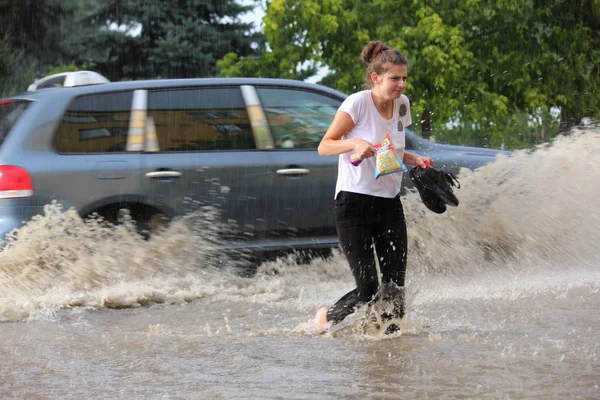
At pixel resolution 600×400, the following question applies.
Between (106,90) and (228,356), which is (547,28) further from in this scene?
(228,356)

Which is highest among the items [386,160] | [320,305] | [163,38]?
[163,38]

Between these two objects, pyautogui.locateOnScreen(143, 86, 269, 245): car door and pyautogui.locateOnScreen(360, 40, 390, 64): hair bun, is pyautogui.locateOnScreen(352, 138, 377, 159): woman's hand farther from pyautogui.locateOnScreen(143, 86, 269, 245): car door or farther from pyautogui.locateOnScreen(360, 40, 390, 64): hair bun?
pyautogui.locateOnScreen(143, 86, 269, 245): car door

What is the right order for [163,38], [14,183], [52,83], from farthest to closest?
[163,38] → [52,83] → [14,183]

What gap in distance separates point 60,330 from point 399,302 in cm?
224

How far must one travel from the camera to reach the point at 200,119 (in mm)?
8445

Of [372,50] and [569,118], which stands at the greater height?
[372,50]

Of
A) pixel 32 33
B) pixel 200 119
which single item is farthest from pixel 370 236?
pixel 32 33

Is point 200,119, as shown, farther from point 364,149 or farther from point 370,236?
point 364,149

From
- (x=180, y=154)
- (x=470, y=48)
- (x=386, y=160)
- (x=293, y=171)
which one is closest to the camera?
(x=386, y=160)

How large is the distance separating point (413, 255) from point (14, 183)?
3411 millimetres

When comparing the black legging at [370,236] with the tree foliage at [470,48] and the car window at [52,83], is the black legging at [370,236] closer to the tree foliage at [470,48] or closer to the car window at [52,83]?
the car window at [52,83]

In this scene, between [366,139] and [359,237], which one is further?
[359,237]

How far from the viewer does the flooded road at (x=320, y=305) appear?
508 cm

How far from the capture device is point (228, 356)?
5.75m
